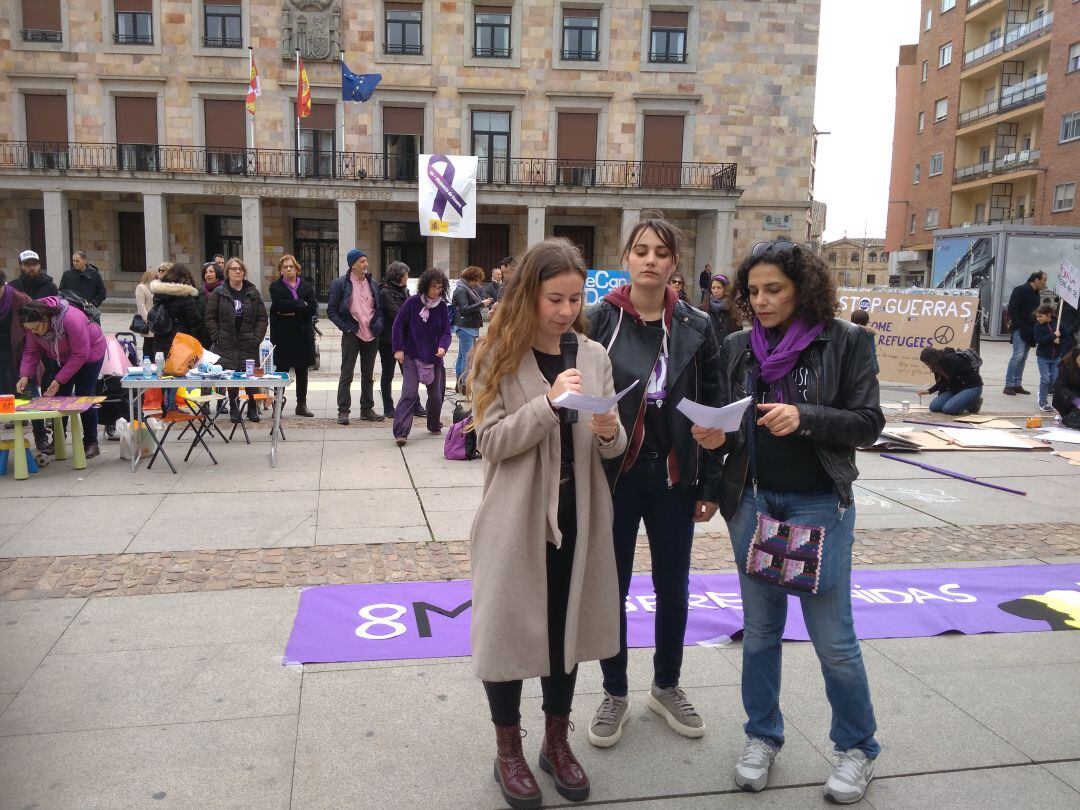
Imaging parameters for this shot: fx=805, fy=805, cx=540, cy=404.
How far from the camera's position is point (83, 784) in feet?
8.78

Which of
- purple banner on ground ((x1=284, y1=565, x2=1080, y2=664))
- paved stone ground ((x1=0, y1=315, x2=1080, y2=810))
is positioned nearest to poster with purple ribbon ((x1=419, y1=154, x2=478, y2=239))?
paved stone ground ((x1=0, y1=315, x2=1080, y2=810))

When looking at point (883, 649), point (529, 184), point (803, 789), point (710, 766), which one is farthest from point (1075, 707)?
point (529, 184)

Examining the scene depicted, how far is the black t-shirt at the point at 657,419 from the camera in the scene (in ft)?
9.53

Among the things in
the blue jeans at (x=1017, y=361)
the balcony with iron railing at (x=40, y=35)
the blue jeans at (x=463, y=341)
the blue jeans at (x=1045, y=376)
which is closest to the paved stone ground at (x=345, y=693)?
the blue jeans at (x=463, y=341)

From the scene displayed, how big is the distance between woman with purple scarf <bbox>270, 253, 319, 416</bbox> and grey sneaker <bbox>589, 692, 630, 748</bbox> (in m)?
7.44

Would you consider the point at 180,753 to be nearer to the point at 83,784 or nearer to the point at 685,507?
the point at 83,784

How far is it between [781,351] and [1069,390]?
31.0ft

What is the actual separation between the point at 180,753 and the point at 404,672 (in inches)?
37.3

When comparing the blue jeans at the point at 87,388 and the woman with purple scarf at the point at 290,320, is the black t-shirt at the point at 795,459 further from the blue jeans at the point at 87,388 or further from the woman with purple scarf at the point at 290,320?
the woman with purple scarf at the point at 290,320

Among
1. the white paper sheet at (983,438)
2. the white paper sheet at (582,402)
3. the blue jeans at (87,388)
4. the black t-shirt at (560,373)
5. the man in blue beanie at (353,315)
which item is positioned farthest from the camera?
the man in blue beanie at (353,315)

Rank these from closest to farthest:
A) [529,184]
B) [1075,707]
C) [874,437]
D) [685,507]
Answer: [874,437] → [685,507] → [1075,707] → [529,184]

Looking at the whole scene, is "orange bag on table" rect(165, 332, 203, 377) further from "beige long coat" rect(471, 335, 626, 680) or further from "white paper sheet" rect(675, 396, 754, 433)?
"white paper sheet" rect(675, 396, 754, 433)

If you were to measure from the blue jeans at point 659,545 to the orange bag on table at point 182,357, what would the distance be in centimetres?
563

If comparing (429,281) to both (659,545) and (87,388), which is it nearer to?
(87,388)
